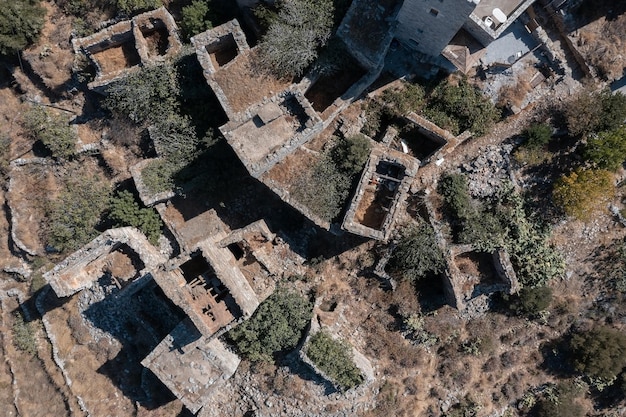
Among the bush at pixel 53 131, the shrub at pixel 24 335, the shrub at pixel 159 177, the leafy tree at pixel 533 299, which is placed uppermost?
the bush at pixel 53 131

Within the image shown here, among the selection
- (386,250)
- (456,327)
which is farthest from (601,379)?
(386,250)

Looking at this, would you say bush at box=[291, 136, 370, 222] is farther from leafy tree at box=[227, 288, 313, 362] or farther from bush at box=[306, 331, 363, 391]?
bush at box=[306, 331, 363, 391]

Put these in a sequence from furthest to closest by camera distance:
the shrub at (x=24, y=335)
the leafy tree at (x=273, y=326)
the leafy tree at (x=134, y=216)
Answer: the shrub at (x=24, y=335) < the leafy tree at (x=134, y=216) < the leafy tree at (x=273, y=326)

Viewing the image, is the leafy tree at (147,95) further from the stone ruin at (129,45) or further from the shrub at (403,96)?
the shrub at (403,96)

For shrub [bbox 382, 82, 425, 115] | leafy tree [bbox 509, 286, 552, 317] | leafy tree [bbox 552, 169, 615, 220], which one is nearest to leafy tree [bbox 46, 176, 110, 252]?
shrub [bbox 382, 82, 425, 115]

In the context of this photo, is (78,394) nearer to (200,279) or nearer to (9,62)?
(200,279)

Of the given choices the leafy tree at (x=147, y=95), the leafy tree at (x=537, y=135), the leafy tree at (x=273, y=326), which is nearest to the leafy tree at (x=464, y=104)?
the leafy tree at (x=537, y=135)

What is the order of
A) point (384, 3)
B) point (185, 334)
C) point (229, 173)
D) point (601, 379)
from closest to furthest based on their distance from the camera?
point (384, 3) → point (185, 334) → point (229, 173) → point (601, 379)
